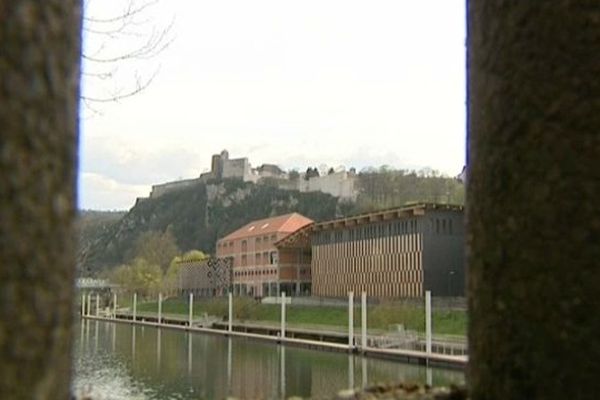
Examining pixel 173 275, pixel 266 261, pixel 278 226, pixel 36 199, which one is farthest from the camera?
pixel 173 275

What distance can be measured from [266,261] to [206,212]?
179ft

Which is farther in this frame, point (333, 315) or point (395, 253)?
point (395, 253)

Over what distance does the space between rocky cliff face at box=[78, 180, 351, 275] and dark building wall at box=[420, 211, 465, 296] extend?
58.0 m

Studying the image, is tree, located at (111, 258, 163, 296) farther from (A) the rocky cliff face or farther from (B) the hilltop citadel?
(B) the hilltop citadel

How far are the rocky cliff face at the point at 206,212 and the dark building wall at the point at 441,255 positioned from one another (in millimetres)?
58007

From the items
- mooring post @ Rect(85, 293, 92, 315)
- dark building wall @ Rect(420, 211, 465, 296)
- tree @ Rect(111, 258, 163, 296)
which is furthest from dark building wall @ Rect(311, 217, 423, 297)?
mooring post @ Rect(85, 293, 92, 315)

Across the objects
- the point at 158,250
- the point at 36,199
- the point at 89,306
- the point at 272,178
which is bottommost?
the point at 89,306

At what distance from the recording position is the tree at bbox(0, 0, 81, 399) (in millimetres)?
934

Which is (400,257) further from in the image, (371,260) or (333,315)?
(333,315)

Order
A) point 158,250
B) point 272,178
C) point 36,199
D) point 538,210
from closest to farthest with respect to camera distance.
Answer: point 36,199
point 538,210
point 158,250
point 272,178

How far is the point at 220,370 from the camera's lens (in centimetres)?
2758

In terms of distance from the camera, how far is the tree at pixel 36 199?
3.06 ft

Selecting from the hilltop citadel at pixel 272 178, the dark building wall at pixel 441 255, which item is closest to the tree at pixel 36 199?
the dark building wall at pixel 441 255

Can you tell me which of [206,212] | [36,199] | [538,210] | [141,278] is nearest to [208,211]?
[206,212]
